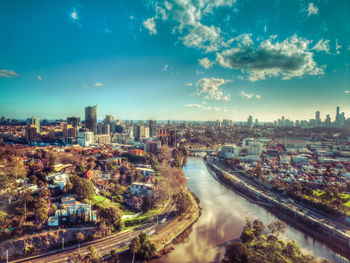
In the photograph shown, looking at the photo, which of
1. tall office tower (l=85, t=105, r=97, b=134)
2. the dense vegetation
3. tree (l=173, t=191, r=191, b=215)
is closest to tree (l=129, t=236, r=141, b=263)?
the dense vegetation

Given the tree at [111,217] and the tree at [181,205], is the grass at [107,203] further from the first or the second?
the tree at [181,205]

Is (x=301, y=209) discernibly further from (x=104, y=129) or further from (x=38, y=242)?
(x=104, y=129)

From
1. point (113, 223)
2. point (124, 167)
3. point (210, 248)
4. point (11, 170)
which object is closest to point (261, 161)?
point (124, 167)

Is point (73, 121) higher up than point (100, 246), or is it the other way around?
point (73, 121)

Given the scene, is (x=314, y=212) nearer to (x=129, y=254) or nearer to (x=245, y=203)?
(x=245, y=203)

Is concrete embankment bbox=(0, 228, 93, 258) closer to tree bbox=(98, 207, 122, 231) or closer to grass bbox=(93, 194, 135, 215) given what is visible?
tree bbox=(98, 207, 122, 231)

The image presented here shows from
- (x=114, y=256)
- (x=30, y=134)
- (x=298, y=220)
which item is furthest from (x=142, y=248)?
(x=30, y=134)
